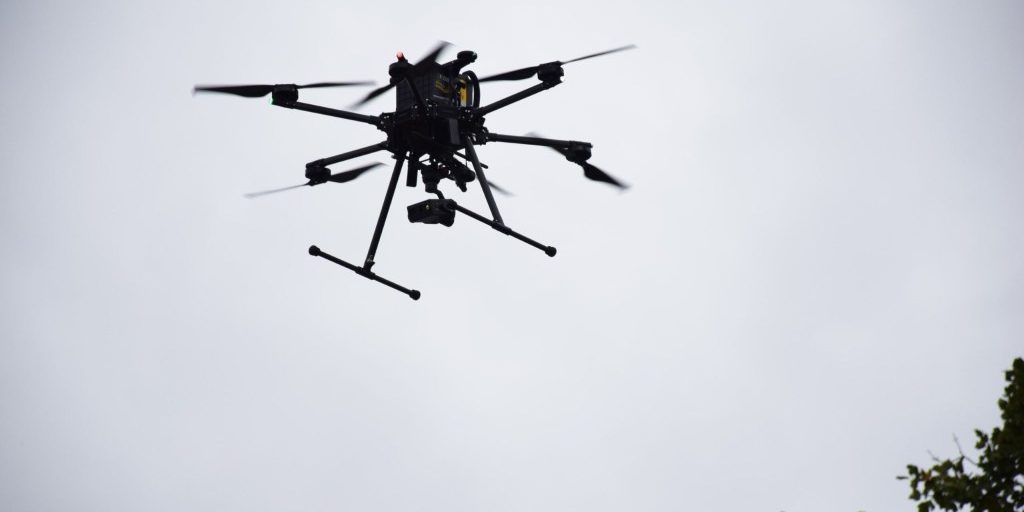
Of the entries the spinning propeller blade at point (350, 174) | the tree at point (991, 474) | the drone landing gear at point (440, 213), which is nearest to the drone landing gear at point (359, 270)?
the drone landing gear at point (440, 213)

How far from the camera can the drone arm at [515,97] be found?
19625 mm

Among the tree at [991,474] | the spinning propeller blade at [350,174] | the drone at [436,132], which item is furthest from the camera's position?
the spinning propeller blade at [350,174]

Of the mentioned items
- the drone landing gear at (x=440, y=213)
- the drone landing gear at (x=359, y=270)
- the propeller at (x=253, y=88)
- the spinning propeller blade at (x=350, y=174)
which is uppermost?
the spinning propeller blade at (x=350, y=174)

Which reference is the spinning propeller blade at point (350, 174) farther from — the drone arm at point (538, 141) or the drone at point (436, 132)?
the drone arm at point (538, 141)

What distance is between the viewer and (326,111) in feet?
64.5

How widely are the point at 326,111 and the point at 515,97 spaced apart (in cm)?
337

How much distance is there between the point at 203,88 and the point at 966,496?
1329cm

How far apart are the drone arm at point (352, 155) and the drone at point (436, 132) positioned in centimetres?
2

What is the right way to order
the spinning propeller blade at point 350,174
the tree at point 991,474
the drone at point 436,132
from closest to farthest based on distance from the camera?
the tree at point 991,474 → the drone at point 436,132 → the spinning propeller blade at point 350,174

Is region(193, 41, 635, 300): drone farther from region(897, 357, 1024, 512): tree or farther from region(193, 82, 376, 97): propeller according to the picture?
region(897, 357, 1024, 512): tree

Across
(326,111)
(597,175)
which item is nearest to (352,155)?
(326,111)

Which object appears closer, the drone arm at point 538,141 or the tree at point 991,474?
the tree at point 991,474

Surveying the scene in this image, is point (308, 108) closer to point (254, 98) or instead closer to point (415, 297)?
point (254, 98)

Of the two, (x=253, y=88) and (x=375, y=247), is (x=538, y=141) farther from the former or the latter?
(x=253, y=88)
